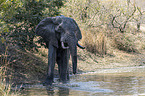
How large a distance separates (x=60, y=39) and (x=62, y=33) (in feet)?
1.12

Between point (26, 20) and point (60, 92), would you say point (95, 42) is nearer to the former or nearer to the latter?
point (26, 20)

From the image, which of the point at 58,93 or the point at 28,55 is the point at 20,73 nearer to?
the point at 28,55

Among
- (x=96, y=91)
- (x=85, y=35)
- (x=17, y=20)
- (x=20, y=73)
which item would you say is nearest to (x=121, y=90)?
(x=96, y=91)

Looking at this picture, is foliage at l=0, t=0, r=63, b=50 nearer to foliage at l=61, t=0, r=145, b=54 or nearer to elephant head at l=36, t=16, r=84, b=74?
elephant head at l=36, t=16, r=84, b=74

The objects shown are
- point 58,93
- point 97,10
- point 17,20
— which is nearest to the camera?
point 58,93

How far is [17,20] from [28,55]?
7.95 ft

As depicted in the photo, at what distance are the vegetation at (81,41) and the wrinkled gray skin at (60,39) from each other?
4.17ft

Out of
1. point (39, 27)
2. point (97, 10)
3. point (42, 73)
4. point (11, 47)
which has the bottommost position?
point (42, 73)

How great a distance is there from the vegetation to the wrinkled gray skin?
1270 millimetres

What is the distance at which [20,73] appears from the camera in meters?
12.7

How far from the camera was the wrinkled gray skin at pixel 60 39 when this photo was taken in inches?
406

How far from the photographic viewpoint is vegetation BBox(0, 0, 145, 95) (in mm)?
12539

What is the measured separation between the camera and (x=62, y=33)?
10.6 meters

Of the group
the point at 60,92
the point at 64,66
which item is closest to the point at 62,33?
the point at 64,66
